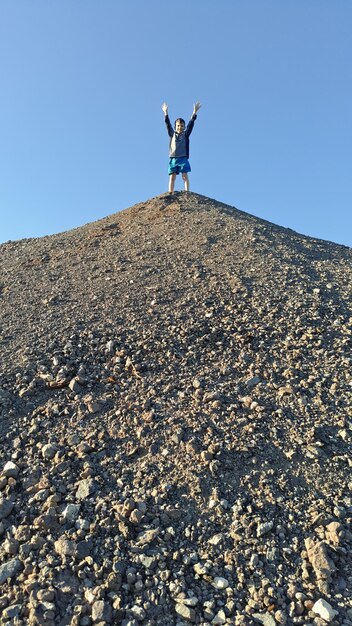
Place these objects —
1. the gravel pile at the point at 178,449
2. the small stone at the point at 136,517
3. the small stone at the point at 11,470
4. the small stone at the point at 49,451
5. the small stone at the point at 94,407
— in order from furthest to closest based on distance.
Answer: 1. the small stone at the point at 94,407
2. the small stone at the point at 49,451
3. the small stone at the point at 11,470
4. the small stone at the point at 136,517
5. the gravel pile at the point at 178,449

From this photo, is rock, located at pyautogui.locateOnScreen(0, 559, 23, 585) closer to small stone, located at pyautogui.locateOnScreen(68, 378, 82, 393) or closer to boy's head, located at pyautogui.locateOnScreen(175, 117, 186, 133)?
small stone, located at pyautogui.locateOnScreen(68, 378, 82, 393)

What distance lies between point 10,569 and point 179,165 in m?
10.4

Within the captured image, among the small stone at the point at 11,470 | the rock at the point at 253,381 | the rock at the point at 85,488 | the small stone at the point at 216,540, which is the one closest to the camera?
the small stone at the point at 216,540

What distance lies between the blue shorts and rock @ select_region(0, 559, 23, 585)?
33.5ft

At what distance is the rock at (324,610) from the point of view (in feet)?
9.34

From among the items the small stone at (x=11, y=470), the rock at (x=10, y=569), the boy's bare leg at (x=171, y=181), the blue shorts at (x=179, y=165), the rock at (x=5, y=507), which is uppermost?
the blue shorts at (x=179, y=165)

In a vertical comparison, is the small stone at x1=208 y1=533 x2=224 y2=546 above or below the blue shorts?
below

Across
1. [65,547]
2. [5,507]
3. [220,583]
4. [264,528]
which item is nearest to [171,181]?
[5,507]

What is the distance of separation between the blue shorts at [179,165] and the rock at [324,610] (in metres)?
10.4

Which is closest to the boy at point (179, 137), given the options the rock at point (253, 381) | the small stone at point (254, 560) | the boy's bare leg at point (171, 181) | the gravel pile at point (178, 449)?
the boy's bare leg at point (171, 181)

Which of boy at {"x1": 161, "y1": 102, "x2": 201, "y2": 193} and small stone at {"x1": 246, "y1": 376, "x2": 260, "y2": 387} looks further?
boy at {"x1": 161, "y1": 102, "x2": 201, "y2": 193}

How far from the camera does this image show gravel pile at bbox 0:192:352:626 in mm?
3047

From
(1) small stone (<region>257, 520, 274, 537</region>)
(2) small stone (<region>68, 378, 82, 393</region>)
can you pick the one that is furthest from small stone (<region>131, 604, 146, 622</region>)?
(2) small stone (<region>68, 378, 82, 393</region>)

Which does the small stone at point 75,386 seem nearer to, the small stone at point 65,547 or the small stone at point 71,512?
the small stone at point 71,512
